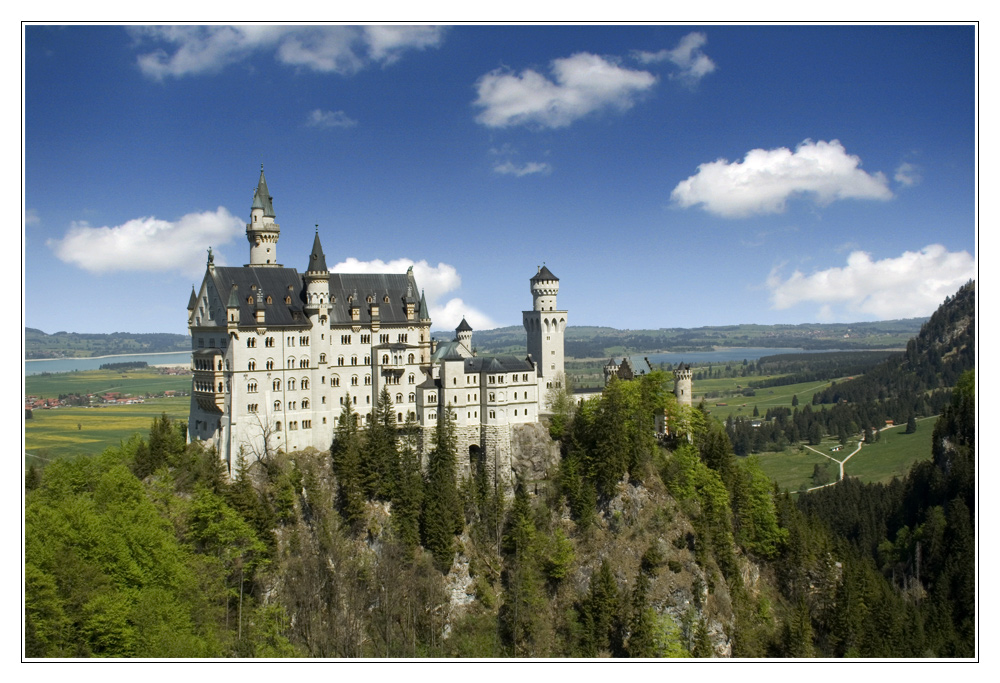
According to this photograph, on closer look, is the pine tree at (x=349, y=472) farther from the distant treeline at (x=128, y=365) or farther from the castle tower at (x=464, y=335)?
the distant treeline at (x=128, y=365)

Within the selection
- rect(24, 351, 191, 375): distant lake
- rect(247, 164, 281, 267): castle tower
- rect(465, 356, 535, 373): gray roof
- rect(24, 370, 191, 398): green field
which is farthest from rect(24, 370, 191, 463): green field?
rect(465, 356, 535, 373): gray roof

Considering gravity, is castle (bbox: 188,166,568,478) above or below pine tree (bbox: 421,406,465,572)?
above

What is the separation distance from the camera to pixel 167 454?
188ft

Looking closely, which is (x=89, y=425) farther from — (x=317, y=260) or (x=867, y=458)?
(x=867, y=458)

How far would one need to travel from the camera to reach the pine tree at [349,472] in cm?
5847

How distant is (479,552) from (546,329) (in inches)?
752

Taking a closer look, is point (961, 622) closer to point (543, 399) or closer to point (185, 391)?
point (543, 399)

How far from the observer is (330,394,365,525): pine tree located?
5847 centimetres

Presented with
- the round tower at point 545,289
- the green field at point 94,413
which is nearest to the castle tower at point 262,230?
the round tower at point 545,289

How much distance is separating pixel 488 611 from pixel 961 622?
132ft

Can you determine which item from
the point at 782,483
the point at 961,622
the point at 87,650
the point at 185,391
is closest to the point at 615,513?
the point at 961,622

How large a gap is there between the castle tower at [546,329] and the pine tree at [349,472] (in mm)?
16611

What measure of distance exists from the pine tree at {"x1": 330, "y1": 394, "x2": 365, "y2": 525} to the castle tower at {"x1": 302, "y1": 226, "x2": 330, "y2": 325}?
8185mm

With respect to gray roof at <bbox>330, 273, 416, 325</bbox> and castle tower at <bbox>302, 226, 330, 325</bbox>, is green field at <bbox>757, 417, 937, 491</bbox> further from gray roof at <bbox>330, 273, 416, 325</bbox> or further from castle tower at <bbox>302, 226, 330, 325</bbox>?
castle tower at <bbox>302, 226, 330, 325</bbox>
